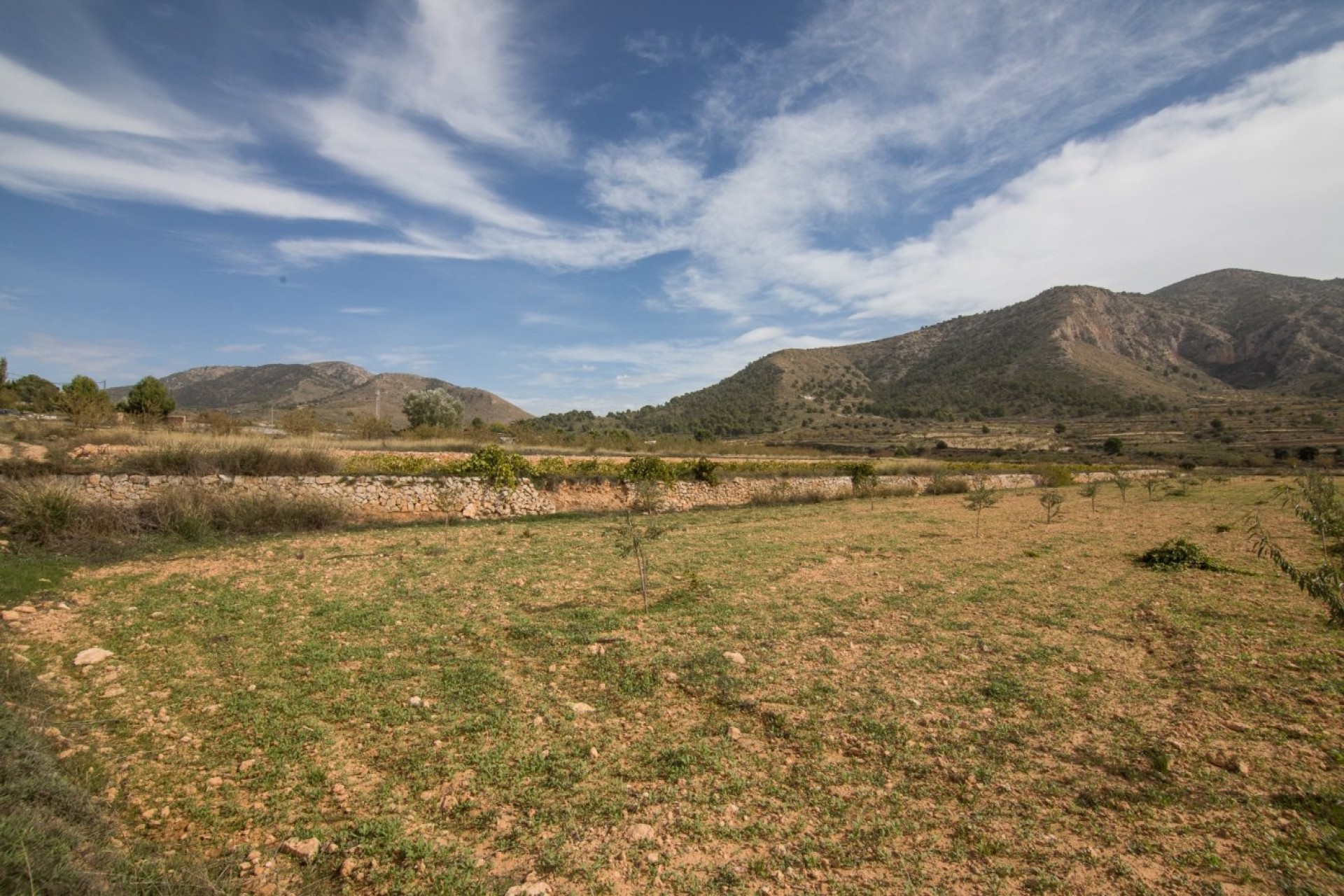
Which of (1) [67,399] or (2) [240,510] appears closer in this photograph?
(2) [240,510]

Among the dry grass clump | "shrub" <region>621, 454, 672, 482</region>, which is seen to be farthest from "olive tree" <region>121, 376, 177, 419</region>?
"shrub" <region>621, 454, 672, 482</region>

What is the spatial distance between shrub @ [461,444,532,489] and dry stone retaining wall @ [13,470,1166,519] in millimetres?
244

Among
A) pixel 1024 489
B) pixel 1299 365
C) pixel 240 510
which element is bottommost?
pixel 1024 489

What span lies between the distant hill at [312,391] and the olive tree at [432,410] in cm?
2020

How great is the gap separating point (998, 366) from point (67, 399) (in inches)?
3515

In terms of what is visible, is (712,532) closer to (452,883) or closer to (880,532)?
(880,532)

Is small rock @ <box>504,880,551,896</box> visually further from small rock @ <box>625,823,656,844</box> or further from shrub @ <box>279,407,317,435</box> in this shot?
shrub @ <box>279,407,317,435</box>

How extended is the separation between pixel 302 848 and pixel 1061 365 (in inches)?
3382

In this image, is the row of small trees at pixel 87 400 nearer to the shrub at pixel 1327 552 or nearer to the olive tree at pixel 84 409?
the olive tree at pixel 84 409

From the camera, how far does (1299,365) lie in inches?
2734

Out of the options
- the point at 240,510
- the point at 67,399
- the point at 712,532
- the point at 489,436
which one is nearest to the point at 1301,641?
the point at 712,532

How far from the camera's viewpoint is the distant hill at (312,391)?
74.9 meters

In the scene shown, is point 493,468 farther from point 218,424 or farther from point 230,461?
point 218,424

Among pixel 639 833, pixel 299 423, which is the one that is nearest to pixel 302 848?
pixel 639 833
